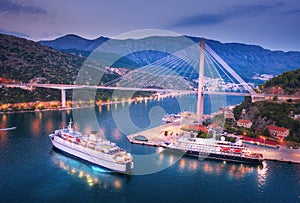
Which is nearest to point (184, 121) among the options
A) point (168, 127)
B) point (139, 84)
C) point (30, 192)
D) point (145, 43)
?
point (168, 127)

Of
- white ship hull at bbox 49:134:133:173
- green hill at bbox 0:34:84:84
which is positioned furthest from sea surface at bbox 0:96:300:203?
green hill at bbox 0:34:84:84

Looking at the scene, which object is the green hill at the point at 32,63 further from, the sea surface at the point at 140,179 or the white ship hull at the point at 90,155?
the white ship hull at the point at 90,155

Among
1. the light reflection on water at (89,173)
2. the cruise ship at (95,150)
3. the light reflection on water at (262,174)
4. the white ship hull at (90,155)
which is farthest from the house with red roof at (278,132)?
the light reflection on water at (89,173)

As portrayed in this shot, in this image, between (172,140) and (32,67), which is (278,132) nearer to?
(172,140)

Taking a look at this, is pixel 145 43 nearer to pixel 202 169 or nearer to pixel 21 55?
pixel 21 55

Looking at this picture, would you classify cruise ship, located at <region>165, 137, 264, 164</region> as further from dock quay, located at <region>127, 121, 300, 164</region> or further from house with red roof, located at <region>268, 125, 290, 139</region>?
house with red roof, located at <region>268, 125, 290, 139</region>

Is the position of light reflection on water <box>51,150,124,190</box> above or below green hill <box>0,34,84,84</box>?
below

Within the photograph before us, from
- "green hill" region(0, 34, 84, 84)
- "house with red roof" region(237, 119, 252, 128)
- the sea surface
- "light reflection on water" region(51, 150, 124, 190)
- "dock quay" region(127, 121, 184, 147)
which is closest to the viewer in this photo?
the sea surface

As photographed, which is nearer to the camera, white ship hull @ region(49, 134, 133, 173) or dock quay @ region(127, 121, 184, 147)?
white ship hull @ region(49, 134, 133, 173)
